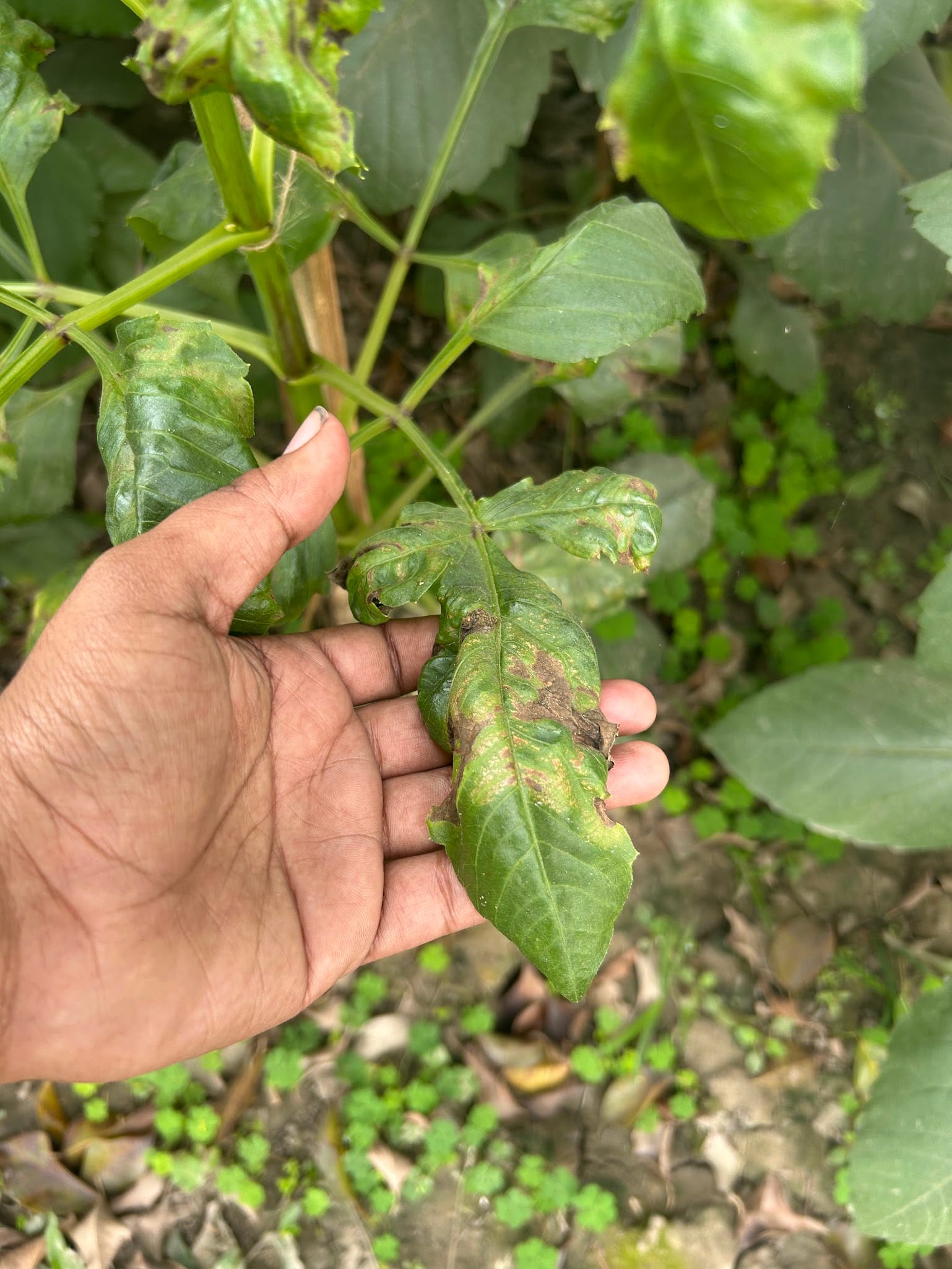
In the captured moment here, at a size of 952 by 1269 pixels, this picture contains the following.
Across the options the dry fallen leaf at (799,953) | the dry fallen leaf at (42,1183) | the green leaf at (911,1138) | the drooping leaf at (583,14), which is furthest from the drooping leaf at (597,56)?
the dry fallen leaf at (42,1183)

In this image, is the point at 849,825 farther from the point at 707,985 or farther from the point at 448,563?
the point at 448,563

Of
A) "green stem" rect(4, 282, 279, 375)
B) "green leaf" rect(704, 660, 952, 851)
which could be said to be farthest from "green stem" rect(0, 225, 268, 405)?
"green leaf" rect(704, 660, 952, 851)

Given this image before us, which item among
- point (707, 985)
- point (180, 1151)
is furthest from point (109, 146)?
point (707, 985)

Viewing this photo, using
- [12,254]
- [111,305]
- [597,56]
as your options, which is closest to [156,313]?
[111,305]

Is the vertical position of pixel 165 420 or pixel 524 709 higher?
pixel 165 420

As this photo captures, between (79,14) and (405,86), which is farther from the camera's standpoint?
(79,14)

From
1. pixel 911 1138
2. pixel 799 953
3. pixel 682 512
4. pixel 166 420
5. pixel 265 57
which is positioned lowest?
pixel 799 953

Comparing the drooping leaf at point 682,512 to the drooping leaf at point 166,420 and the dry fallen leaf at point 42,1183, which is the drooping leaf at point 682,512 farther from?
the dry fallen leaf at point 42,1183

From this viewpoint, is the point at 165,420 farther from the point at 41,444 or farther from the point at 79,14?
the point at 79,14
